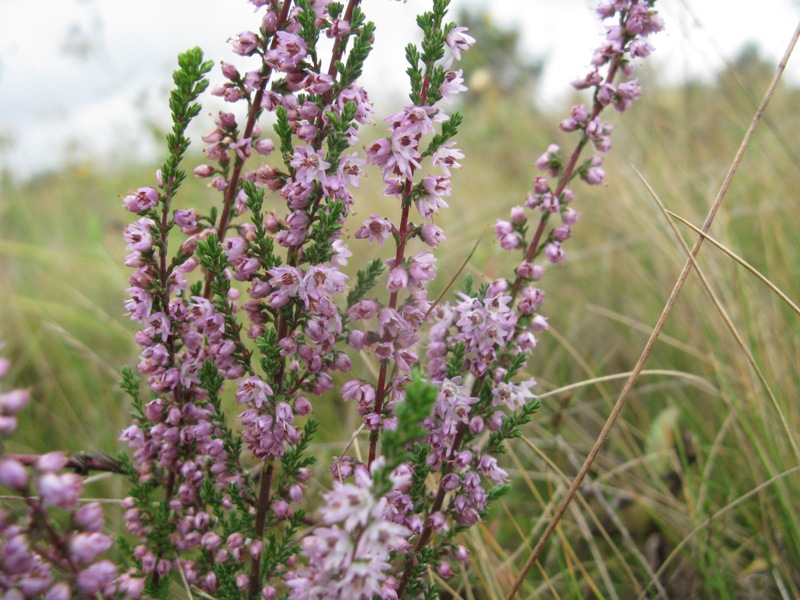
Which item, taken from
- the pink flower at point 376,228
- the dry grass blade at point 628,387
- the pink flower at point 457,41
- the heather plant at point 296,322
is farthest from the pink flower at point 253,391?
the pink flower at point 457,41

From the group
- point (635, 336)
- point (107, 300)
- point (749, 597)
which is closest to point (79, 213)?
point (107, 300)

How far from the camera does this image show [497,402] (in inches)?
81.6

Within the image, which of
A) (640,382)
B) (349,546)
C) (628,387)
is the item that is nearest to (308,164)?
(349,546)

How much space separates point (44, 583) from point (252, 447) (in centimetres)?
70

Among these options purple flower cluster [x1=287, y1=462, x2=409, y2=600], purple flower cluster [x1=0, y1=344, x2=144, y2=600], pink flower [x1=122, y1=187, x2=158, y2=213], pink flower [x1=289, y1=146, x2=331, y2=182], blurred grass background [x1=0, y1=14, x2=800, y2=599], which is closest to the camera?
purple flower cluster [x1=0, y1=344, x2=144, y2=600]

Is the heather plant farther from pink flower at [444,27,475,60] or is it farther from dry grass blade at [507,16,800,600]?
dry grass blade at [507,16,800,600]

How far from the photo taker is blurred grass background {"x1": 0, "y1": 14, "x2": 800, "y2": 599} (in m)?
3.01

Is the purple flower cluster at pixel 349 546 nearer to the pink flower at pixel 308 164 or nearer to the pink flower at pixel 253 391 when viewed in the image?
the pink flower at pixel 253 391

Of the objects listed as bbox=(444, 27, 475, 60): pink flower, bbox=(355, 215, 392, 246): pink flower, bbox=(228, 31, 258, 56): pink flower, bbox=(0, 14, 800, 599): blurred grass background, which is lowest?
bbox=(0, 14, 800, 599): blurred grass background

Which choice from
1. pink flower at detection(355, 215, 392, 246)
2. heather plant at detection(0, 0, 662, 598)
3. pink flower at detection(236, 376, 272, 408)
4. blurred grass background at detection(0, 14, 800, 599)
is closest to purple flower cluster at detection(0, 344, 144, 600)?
heather plant at detection(0, 0, 662, 598)

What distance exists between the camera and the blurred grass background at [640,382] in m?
3.01

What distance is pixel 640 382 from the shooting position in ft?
14.9

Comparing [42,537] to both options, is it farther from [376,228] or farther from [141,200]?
[376,228]

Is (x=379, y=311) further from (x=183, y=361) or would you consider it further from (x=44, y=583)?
(x=44, y=583)
